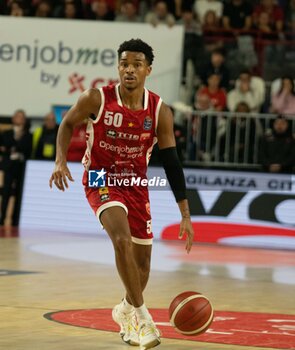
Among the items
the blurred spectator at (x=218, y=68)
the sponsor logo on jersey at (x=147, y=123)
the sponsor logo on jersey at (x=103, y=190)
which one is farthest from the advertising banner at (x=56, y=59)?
the sponsor logo on jersey at (x=103, y=190)

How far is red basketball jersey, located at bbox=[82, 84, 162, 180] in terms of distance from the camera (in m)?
9.13

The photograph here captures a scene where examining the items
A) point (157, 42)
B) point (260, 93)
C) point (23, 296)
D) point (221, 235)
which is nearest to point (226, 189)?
point (221, 235)

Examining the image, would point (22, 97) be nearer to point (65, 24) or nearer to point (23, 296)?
point (65, 24)

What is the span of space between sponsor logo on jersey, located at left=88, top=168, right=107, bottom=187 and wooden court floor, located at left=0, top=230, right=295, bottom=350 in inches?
49.5

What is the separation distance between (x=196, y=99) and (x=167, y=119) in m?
12.0

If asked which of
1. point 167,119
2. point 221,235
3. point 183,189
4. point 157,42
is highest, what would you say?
point 157,42

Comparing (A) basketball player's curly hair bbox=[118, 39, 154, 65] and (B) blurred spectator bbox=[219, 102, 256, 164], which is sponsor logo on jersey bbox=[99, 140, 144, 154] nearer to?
(A) basketball player's curly hair bbox=[118, 39, 154, 65]

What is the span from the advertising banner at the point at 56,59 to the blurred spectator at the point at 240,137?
1.82 m

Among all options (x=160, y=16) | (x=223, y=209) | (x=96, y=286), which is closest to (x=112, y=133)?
(x=96, y=286)

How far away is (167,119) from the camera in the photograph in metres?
9.34

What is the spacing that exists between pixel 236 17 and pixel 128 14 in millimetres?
2250

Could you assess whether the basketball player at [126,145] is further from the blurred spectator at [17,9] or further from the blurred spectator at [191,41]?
the blurred spectator at [17,9]

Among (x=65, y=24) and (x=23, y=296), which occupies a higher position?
(x=65, y=24)

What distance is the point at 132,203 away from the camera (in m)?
9.14
